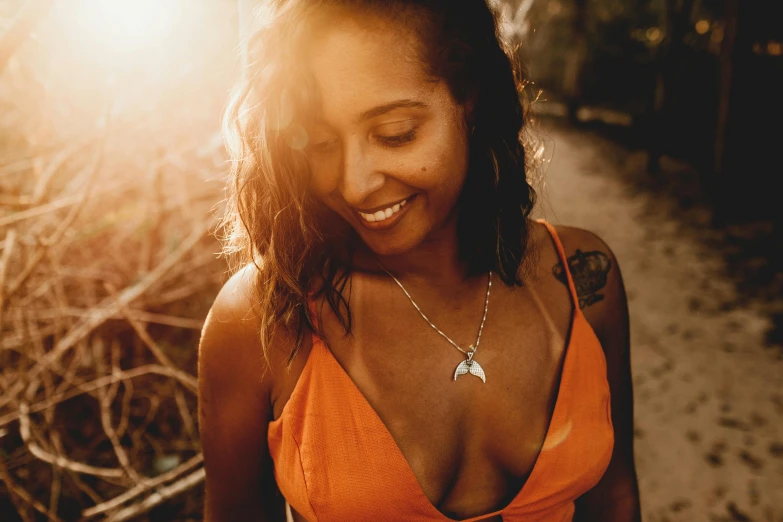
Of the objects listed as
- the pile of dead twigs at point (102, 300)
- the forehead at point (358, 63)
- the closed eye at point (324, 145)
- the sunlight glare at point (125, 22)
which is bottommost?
the pile of dead twigs at point (102, 300)

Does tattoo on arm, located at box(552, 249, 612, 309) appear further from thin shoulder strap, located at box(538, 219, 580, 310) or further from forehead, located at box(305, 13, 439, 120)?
forehead, located at box(305, 13, 439, 120)

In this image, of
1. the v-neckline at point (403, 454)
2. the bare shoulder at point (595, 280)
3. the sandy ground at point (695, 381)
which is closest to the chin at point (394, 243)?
the v-neckline at point (403, 454)

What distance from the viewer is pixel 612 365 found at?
5.11 ft

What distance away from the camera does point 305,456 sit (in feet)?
4.05

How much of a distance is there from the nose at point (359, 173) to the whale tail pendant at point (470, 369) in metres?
0.53

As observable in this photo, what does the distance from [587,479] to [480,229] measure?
70 cm

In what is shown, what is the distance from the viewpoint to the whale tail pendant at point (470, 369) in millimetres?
1394

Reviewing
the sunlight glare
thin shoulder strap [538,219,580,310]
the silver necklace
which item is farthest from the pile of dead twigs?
thin shoulder strap [538,219,580,310]

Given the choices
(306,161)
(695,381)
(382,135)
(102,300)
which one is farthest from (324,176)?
(695,381)

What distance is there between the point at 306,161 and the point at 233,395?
58cm

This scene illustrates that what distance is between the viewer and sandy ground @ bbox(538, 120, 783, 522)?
3.00 meters

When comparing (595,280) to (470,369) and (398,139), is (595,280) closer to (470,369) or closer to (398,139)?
(470,369)

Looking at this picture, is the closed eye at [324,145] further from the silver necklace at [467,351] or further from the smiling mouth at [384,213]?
the silver necklace at [467,351]

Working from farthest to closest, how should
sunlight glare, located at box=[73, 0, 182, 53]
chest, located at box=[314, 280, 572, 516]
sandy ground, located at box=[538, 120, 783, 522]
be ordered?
sandy ground, located at box=[538, 120, 783, 522]
sunlight glare, located at box=[73, 0, 182, 53]
chest, located at box=[314, 280, 572, 516]
